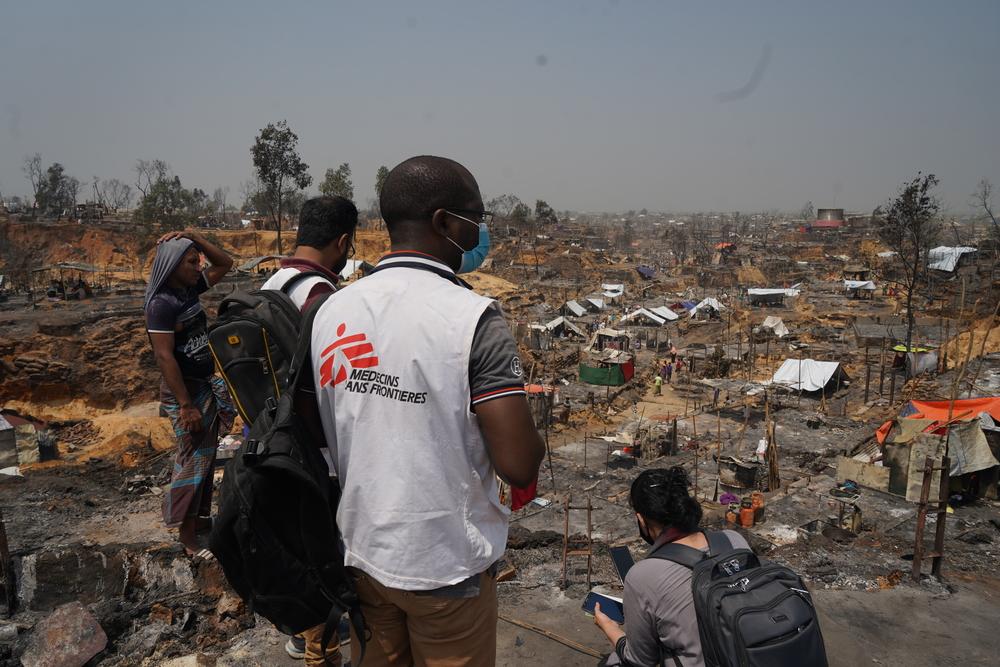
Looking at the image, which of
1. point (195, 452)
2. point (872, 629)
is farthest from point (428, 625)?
point (872, 629)

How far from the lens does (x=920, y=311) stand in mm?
29125

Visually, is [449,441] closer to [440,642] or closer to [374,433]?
[374,433]

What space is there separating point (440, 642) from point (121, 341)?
17146 mm

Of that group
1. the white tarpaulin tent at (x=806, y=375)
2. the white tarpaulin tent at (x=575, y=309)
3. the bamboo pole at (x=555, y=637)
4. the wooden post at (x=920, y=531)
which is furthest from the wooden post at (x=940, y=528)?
the white tarpaulin tent at (x=575, y=309)

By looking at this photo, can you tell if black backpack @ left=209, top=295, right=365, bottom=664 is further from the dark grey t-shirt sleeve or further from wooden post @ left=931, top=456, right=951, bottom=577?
wooden post @ left=931, top=456, right=951, bottom=577

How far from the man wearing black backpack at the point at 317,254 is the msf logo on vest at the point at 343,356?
0.65 metres

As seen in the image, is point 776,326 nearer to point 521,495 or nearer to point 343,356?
point 521,495

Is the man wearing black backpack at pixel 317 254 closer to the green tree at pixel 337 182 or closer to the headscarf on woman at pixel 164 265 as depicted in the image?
the headscarf on woman at pixel 164 265

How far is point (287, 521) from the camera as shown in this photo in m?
1.52

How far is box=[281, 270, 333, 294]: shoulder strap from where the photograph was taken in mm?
2127

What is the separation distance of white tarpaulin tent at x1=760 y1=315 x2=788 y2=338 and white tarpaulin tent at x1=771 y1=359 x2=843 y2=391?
7.31 m

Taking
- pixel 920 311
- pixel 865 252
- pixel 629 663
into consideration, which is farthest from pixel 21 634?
pixel 865 252

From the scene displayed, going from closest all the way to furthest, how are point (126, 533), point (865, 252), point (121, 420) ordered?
1. point (126, 533)
2. point (121, 420)
3. point (865, 252)

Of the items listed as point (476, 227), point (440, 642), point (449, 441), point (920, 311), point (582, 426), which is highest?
point (476, 227)
